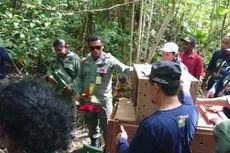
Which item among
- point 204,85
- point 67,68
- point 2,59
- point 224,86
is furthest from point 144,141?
point 204,85

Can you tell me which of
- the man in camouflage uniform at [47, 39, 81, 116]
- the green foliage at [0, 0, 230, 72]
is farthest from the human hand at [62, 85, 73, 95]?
the green foliage at [0, 0, 230, 72]

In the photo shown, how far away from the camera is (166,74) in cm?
228

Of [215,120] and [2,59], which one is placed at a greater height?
[215,120]

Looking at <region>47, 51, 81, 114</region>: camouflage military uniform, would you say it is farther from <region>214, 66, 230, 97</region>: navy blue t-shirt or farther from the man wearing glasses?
<region>214, 66, 230, 97</region>: navy blue t-shirt

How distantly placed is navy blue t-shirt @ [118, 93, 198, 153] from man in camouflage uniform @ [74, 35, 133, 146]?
7.45ft

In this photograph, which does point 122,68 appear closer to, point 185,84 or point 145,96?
point 145,96

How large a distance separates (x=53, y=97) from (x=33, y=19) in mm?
6362

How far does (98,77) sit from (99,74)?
1.6 inches

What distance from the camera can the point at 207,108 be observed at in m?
3.09

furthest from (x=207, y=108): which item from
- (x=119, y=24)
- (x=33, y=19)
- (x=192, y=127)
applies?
(x=33, y=19)

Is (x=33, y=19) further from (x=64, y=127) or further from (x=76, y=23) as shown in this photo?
(x=64, y=127)

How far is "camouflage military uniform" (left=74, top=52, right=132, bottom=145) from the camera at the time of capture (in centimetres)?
473

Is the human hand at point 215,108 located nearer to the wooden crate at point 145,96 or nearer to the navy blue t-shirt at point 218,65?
the wooden crate at point 145,96

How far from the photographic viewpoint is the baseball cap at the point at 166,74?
2275 millimetres
